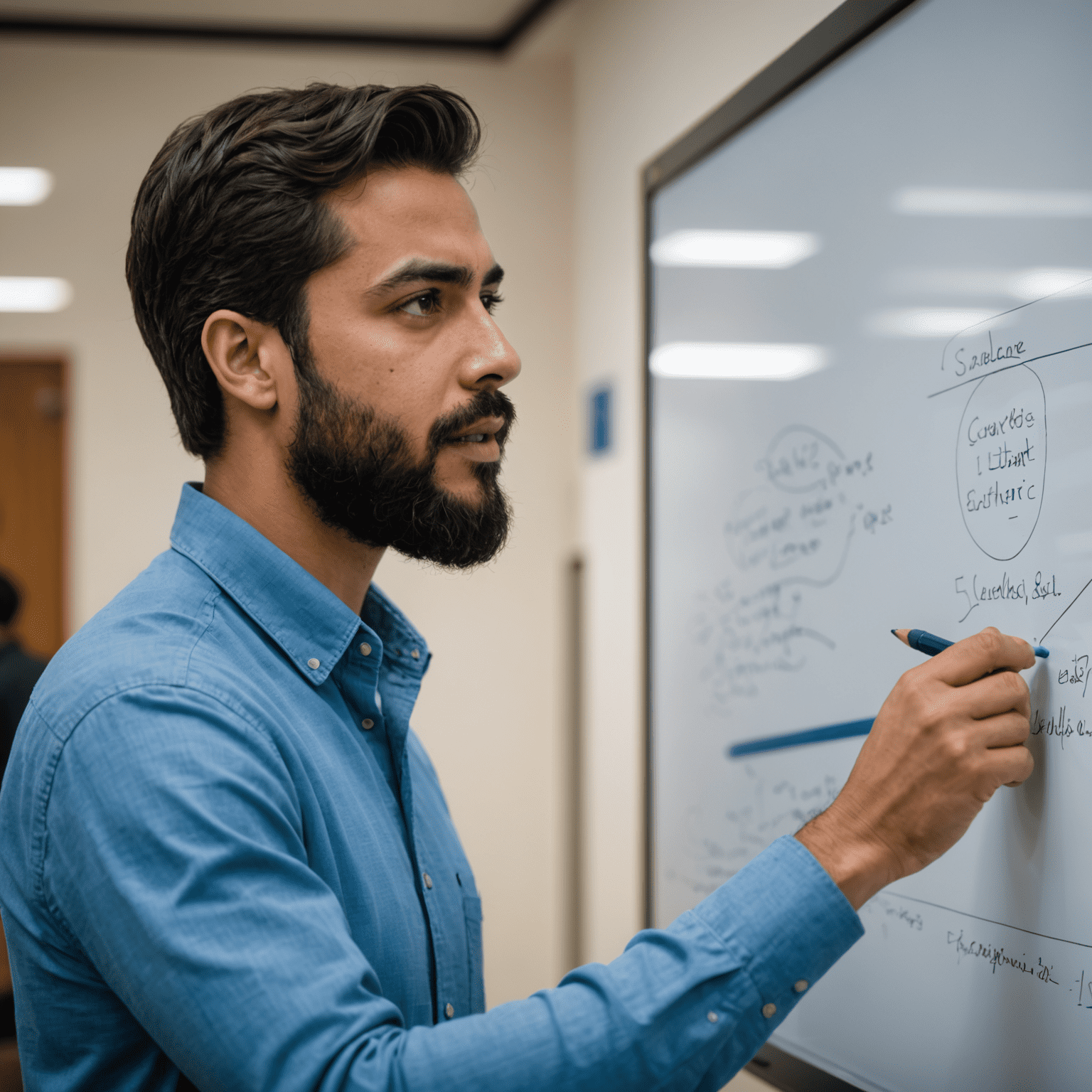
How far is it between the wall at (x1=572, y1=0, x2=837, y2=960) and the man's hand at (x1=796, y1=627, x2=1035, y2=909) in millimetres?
1016

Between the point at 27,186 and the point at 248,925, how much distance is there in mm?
2491

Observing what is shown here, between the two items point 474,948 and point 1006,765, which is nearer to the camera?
point 1006,765

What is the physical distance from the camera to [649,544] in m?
1.77

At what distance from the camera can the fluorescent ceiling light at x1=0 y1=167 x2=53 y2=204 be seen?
2.58 m

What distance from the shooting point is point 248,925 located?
2.15 feet

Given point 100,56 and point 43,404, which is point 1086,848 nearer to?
point 43,404

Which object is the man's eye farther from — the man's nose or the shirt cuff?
the shirt cuff

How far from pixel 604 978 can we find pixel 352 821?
0.26 m

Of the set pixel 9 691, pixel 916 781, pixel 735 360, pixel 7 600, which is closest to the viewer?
pixel 916 781

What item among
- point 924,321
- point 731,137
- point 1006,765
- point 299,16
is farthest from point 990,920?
point 299,16

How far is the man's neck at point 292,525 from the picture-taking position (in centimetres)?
98

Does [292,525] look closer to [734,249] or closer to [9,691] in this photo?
[734,249]

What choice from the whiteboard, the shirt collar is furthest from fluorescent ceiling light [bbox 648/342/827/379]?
the shirt collar

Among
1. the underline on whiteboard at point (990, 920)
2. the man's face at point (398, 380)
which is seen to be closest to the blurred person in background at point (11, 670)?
the man's face at point (398, 380)
